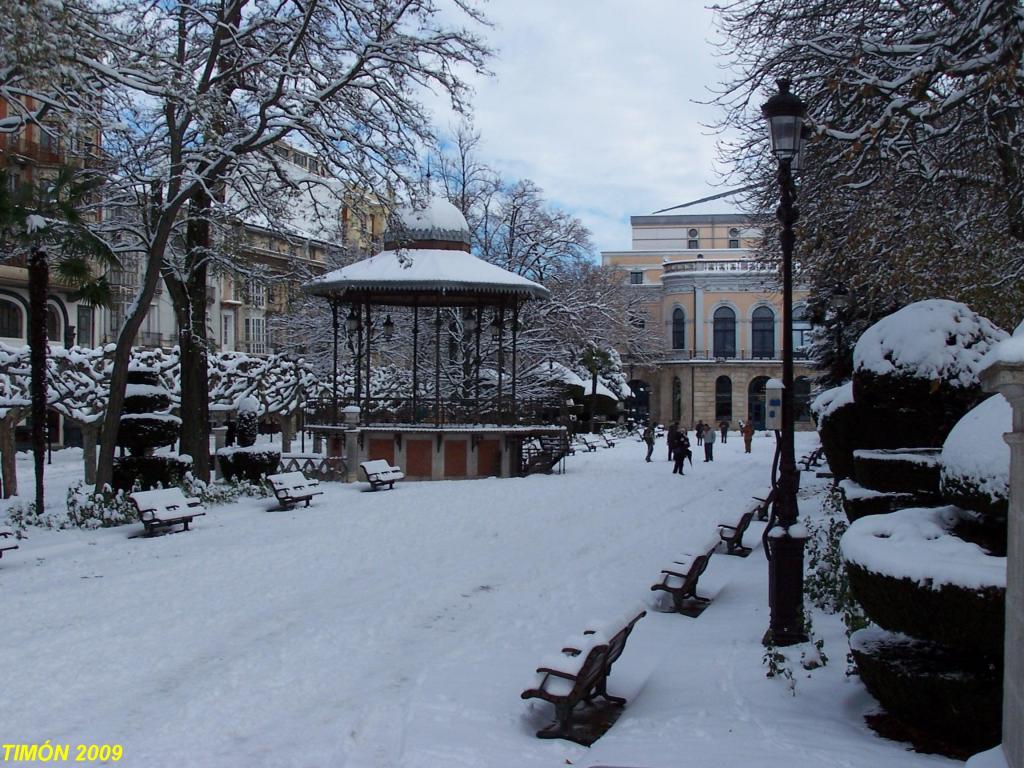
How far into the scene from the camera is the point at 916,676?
5789mm

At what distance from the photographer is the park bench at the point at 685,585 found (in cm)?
1062

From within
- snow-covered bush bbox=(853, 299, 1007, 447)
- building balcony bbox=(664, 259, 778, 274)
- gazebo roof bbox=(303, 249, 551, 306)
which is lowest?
snow-covered bush bbox=(853, 299, 1007, 447)

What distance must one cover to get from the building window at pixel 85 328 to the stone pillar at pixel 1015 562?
43334mm

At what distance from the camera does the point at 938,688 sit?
18.8 ft

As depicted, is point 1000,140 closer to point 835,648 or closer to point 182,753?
point 835,648

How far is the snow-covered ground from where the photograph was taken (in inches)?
253

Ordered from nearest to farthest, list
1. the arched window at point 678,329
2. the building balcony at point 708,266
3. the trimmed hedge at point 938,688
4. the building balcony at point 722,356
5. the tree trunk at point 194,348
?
the trimmed hedge at point 938,688
the tree trunk at point 194,348
the building balcony at point 722,356
the building balcony at point 708,266
the arched window at point 678,329

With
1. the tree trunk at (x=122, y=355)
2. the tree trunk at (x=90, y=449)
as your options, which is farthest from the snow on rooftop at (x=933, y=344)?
the tree trunk at (x=90, y=449)

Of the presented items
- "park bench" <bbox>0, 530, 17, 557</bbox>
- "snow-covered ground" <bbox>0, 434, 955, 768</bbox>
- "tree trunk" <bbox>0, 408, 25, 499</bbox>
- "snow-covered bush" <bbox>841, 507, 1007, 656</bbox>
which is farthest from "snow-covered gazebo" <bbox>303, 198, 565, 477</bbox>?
"snow-covered bush" <bbox>841, 507, 1007, 656</bbox>

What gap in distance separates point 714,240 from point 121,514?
73514 millimetres

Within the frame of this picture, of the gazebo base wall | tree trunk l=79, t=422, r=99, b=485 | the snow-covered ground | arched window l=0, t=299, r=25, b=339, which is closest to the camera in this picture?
the snow-covered ground

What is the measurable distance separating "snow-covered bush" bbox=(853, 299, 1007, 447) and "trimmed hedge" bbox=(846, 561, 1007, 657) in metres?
4.34

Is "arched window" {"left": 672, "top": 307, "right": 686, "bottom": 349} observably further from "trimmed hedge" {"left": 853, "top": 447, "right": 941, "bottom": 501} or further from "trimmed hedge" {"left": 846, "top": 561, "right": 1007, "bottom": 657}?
"trimmed hedge" {"left": 846, "top": 561, "right": 1007, "bottom": 657}

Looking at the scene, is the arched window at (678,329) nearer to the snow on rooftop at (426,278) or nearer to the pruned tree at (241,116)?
the snow on rooftop at (426,278)
